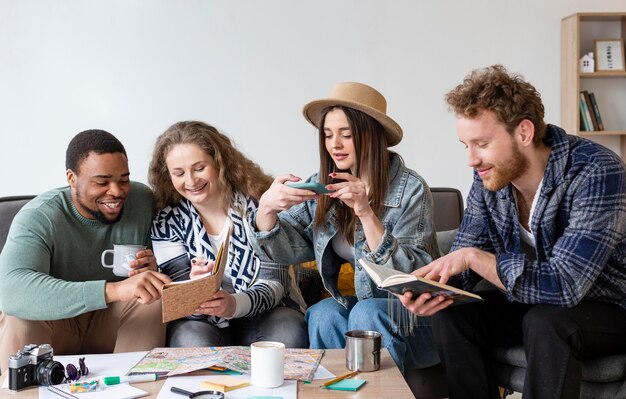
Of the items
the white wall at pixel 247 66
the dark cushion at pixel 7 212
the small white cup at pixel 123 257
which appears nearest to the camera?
the small white cup at pixel 123 257

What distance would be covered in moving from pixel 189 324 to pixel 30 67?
2727 millimetres

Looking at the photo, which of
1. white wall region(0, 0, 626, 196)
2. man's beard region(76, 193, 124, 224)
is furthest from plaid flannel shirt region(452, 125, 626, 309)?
white wall region(0, 0, 626, 196)

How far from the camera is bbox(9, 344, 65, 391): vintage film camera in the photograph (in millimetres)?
1652

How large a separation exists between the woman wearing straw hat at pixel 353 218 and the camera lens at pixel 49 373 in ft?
2.78

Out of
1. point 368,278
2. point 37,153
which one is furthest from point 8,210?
point 37,153

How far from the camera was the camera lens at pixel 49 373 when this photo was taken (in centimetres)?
167

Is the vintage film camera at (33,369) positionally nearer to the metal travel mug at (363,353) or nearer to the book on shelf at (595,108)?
the metal travel mug at (363,353)

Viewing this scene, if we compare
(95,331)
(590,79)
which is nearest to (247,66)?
(590,79)

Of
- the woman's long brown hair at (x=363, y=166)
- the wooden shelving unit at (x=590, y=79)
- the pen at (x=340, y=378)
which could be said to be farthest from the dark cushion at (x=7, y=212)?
the wooden shelving unit at (x=590, y=79)

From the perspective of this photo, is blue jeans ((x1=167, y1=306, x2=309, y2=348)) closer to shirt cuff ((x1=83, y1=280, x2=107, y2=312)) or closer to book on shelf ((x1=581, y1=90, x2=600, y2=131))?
shirt cuff ((x1=83, y1=280, x2=107, y2=312))

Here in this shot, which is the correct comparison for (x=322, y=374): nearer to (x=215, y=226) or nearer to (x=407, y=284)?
(x=407, y=284)

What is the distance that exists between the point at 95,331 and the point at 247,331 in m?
0.50

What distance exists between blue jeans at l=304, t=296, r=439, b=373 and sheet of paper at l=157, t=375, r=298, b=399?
1.65 feet

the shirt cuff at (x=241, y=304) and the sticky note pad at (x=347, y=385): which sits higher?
the shirt cuff at (x=241, y=304)
